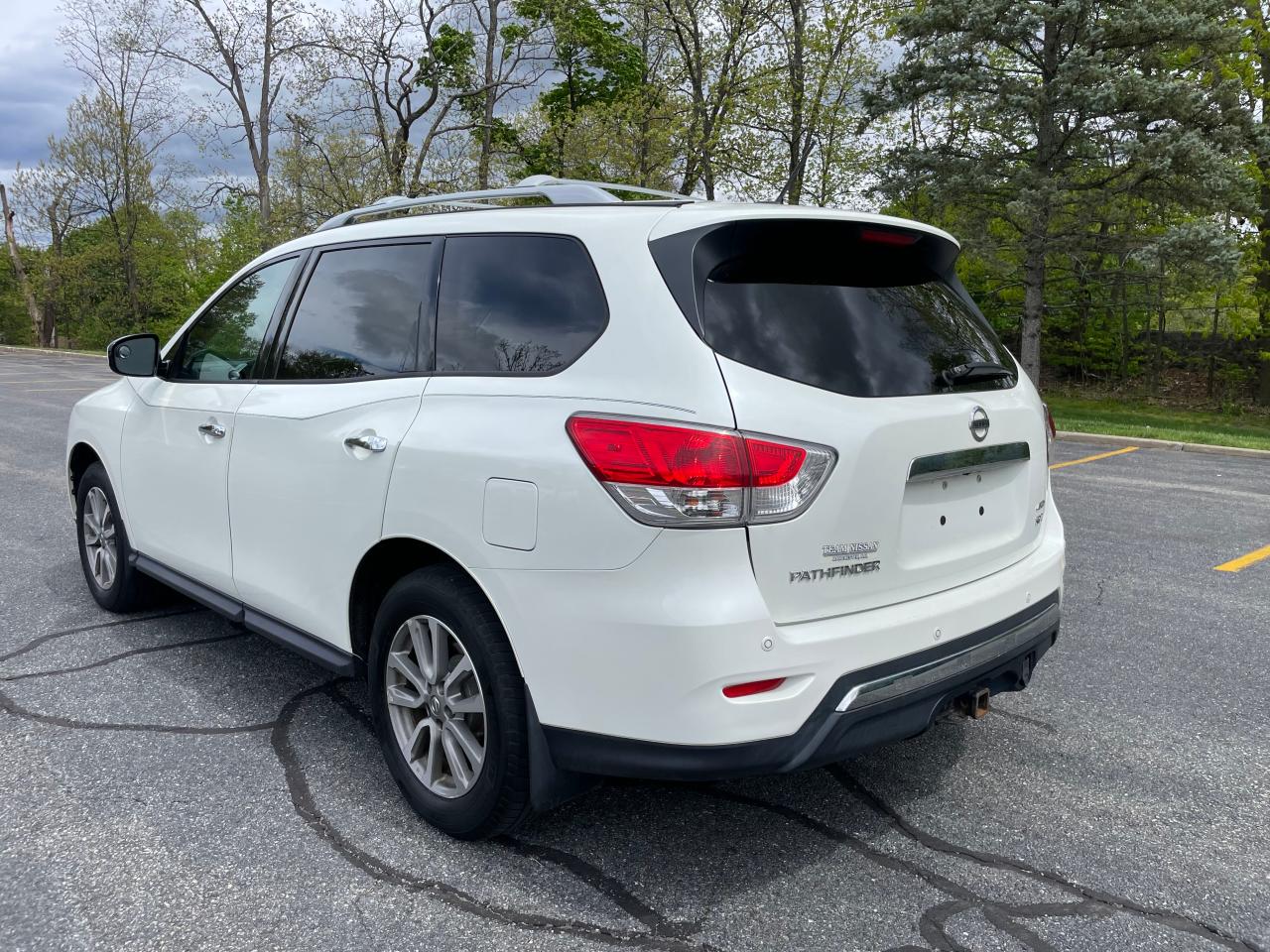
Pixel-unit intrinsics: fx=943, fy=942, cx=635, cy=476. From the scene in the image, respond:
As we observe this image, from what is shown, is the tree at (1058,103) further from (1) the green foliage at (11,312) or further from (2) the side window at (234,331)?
(1) the green foliage at (11,312)

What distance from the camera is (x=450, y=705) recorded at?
2.71 meters

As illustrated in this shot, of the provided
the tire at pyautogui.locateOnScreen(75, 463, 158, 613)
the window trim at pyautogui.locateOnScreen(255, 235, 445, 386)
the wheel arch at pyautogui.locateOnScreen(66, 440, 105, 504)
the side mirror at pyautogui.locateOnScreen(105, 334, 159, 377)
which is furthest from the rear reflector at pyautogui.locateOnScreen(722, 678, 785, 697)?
the wheel arch at pyautogui.locateOnScreen(66, 440, 105, 504)

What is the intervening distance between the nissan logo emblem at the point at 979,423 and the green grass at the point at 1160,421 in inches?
502

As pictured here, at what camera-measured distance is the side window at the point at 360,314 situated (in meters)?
3.03

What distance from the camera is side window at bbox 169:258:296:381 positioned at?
12.2 feet

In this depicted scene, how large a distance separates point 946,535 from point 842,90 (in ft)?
71.3

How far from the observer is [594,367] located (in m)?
2.43

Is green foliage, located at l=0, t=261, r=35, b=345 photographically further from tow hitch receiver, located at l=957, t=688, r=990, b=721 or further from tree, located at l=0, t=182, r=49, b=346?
tow hitch receiver, located at l=957, t=688, r=990, b=721

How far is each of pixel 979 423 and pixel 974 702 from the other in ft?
2.65

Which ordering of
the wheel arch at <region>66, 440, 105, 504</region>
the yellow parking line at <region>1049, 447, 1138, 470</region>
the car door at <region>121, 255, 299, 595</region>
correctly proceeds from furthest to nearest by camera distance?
1. the yellow parking line at <region>1049, 447, 1138, 470</region>
2. the wheel arch at <region>66, 440, 105, 504</region>
3. the car door at <region>121, 255, 299, 595</region>

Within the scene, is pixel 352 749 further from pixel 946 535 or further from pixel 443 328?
pixel 946 535

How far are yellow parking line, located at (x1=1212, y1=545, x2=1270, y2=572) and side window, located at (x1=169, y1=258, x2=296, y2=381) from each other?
5.85 m

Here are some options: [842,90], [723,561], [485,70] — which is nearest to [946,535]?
[723,561]

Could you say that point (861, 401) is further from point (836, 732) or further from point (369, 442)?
point (369, 442)
